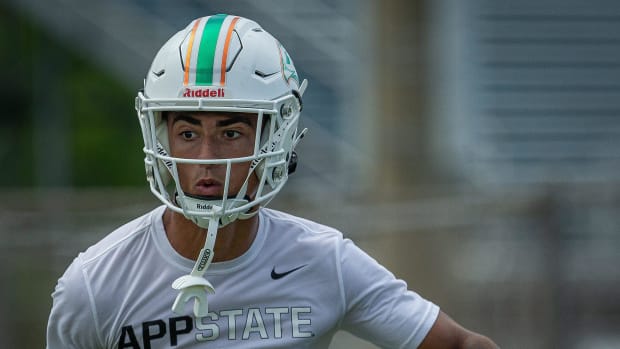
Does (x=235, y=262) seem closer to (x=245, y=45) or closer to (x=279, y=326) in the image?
(x=279, y=326)

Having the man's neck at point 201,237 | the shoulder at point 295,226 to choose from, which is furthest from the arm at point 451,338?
the man's neck at point 201,237

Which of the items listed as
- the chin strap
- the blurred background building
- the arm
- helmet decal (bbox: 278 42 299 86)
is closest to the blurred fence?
the blurred background building

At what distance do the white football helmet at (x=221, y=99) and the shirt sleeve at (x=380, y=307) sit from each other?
358 mm

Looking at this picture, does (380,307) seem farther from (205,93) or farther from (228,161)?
(205,93)

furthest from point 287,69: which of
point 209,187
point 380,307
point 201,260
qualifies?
point 380,307

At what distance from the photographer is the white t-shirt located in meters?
3.84

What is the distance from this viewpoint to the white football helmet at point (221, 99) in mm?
3764

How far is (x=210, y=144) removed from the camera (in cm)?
378

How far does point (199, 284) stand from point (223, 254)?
31 centimetres

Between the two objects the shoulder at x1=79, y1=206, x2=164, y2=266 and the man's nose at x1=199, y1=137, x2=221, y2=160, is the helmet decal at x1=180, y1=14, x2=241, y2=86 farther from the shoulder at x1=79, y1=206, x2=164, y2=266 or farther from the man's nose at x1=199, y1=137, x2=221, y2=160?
the shoulder at x1=79, y1=206, x2=164, y2=266

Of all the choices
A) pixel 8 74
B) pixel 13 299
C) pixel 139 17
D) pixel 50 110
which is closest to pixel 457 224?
pixel 13 299

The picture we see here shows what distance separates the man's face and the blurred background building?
4061 mm

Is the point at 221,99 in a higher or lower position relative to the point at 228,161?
higher

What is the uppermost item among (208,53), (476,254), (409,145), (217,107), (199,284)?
(208,53)
